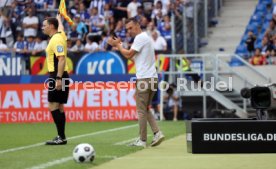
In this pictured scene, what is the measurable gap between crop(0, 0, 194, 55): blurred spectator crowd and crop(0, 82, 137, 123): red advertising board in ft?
7.11

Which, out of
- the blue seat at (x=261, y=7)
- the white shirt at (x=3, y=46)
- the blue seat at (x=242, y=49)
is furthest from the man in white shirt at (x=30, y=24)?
the blue seat at (x=261, y=7)

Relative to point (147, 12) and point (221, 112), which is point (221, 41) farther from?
point (221, 112)

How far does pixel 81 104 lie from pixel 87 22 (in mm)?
5434

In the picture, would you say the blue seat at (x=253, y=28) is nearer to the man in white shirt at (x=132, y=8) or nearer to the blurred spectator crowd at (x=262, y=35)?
the blurred spectator crowd at (x=262, y=35)

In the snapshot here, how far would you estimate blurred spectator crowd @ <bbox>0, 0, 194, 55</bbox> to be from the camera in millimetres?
27406

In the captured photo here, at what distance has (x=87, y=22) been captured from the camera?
29203 mm

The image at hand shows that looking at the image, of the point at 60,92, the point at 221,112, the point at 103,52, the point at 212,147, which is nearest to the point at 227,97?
the point at 221,112

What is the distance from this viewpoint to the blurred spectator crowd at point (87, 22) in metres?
27.4

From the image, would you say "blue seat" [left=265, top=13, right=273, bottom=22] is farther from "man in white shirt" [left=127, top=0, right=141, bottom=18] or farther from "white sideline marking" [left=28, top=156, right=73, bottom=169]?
"white sideline marking" [left=28, top=156, right=73, bottom=169]

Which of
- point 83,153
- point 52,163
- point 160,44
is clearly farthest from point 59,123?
point 160,44

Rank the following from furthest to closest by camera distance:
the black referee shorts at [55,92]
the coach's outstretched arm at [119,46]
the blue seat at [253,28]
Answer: the blue seat at [253,28], the black referee shorts at [55,92], the coach's outstretched arm at [119,46]

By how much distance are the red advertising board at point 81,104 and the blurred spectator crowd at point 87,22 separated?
2.17 meters

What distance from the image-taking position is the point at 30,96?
2483cm

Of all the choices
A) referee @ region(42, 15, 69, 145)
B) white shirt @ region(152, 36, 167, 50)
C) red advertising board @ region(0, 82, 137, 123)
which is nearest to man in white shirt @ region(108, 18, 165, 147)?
referee @ region(42, 15, 69, 145)
